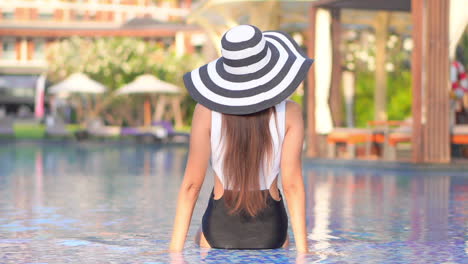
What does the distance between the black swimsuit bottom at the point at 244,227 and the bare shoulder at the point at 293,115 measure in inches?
23.1

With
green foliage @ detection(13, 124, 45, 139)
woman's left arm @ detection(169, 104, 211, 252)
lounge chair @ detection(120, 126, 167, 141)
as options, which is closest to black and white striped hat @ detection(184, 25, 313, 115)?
woman's left arm @ detection(169, 104, 211, 252)

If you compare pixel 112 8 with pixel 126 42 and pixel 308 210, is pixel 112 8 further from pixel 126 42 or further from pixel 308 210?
pixel 308 210

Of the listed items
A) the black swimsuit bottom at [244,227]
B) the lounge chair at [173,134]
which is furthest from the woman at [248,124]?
the lounge chair at [173,134]

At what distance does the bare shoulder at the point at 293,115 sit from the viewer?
666cm

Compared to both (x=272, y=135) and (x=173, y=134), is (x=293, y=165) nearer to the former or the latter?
(x=272, y=135)

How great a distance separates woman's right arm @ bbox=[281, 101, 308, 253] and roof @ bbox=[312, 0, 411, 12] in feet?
58.4

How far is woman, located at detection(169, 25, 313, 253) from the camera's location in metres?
6.54

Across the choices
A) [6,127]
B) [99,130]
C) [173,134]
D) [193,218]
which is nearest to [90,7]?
[6,127]

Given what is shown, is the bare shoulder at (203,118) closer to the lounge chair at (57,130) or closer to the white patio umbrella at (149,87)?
the white patio umbrella at (149,87)

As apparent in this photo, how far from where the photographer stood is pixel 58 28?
87.2 meters

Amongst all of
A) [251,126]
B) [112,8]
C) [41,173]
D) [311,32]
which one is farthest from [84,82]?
[112,8]

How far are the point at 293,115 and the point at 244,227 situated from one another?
898 mm

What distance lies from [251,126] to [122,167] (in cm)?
1671

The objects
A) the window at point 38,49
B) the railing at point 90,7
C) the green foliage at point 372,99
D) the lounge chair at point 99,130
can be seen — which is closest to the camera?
the green foliage at point 372,99
